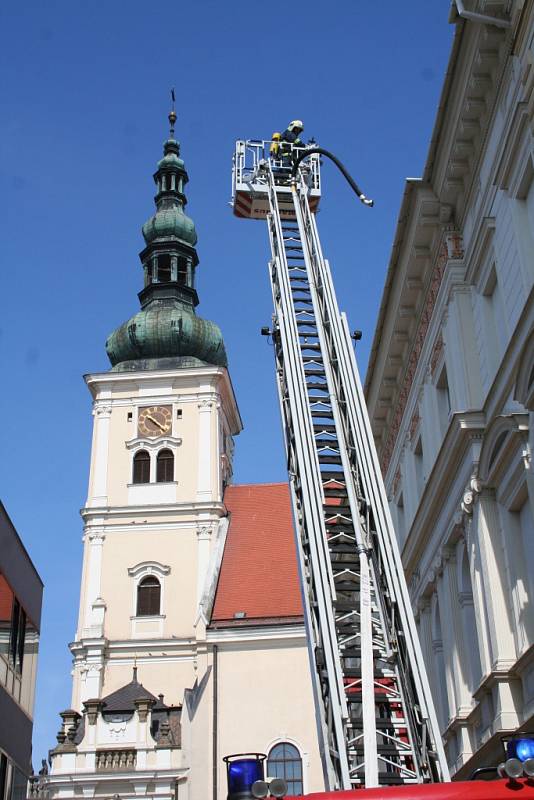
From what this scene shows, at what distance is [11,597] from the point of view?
55.7ft

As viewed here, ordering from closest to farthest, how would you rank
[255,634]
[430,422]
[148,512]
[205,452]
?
[430,422], [255,634], [148,512], [205,452]

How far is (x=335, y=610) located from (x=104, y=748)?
89.4 ft

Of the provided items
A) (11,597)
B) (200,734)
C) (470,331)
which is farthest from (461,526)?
(200,734)

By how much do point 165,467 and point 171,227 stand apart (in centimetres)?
1328

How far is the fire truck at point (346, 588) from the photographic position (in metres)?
8.59

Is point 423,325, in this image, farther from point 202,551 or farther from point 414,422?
point 202,551

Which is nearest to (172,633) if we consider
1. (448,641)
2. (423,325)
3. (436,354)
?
(423,325)

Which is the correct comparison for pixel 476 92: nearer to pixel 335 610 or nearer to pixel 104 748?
pixel 335 610

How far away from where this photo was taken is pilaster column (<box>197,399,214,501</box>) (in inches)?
1715

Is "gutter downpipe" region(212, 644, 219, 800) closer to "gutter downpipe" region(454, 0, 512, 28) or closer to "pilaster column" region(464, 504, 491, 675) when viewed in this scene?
"pilaster column" region(464, 504, 491, 675)

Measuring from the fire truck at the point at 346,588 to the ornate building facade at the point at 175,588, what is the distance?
24304 mm

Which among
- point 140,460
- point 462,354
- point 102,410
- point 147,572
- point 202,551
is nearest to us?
point 462,354

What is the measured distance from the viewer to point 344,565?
1120cm

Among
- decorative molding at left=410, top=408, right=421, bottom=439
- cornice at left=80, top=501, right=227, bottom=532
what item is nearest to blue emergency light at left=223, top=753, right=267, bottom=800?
decorative molding at left=410, top=408, right=421, bottom=439
